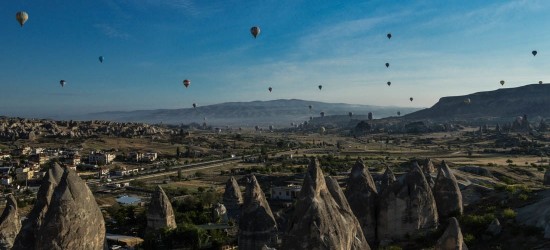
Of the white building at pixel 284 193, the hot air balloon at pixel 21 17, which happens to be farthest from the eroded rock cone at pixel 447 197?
the hot air balloon at pixel 21 17

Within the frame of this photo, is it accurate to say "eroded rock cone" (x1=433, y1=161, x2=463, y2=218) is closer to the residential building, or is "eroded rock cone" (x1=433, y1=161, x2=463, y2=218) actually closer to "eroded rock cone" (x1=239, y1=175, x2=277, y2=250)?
"eroded rock cone" (x1=239, y1=175, x2=277, y2=250)

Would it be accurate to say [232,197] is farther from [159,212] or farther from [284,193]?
[284,193]

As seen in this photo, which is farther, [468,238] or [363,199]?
[363,199]

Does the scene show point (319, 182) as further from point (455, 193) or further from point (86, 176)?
point (86, 176)

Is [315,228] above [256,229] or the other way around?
above

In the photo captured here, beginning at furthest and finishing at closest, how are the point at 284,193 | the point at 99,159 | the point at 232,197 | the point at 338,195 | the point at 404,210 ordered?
the point at 99,159 → the point at 284,193 → the point at 232,197 → the point at 404,210 → the point at 338,195

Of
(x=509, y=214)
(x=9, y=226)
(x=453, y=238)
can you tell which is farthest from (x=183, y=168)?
(x=453, y=238)

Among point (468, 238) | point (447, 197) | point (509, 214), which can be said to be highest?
point (447, 197)
